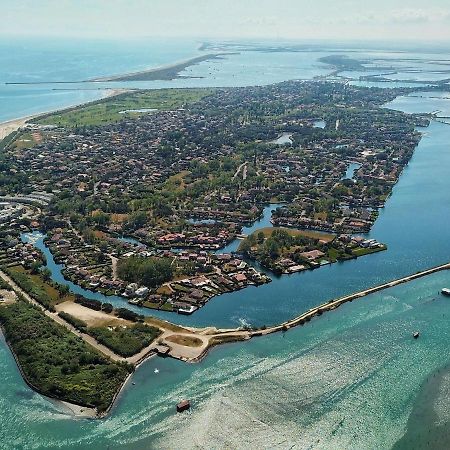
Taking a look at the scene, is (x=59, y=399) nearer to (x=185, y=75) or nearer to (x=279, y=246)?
(x=279, y=246)

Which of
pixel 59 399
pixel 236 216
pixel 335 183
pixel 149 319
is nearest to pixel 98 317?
pixel 149 319

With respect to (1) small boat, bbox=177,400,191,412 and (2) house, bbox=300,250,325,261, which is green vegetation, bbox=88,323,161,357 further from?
(2) house, bbox=300,250,325,261

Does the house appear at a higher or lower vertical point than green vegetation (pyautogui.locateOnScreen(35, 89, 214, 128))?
higher

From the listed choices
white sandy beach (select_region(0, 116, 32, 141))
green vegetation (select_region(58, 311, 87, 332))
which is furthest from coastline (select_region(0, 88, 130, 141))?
green vegetation (select_region(58, 311, 87, 332))

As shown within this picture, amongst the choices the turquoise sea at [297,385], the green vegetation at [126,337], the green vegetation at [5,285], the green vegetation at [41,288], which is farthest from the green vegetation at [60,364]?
the green vegetation at [5,285]

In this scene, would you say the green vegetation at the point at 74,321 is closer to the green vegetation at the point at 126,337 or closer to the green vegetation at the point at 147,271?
the green vegetation at the point at 126,337

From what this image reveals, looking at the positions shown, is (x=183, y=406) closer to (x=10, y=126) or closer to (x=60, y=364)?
(x=60, y=364)

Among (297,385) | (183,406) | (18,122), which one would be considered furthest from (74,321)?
(18,122)
